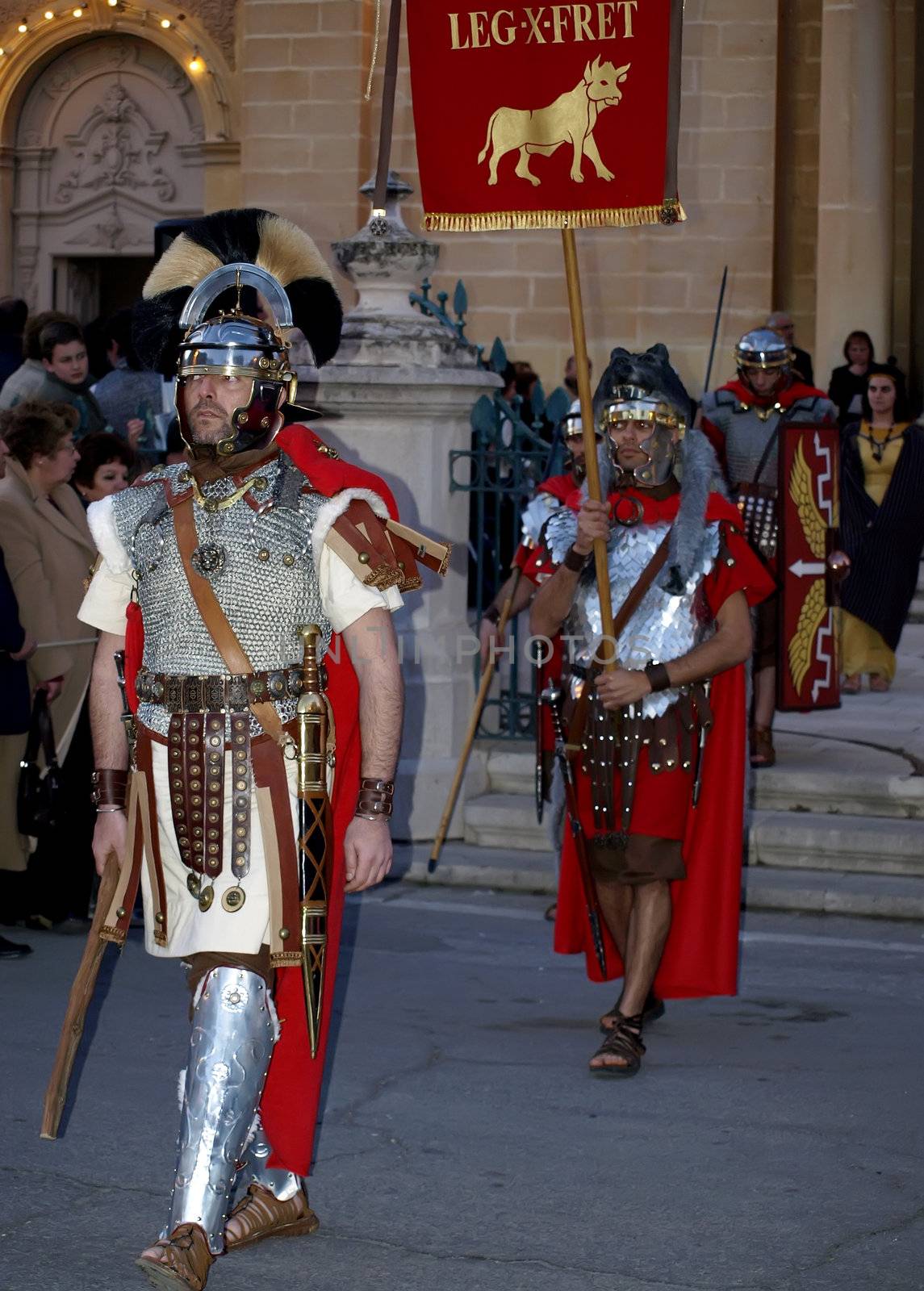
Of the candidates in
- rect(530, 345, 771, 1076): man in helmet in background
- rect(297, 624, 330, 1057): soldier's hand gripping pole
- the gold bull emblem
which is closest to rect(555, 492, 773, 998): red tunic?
rect(530, 345, 771, 1076): man in helmet in background

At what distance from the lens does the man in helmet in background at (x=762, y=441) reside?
30.3ft

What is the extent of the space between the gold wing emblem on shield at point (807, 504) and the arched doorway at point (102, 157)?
10507mm

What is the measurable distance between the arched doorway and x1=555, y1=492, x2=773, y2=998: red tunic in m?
13.3

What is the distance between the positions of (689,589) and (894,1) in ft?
37.0

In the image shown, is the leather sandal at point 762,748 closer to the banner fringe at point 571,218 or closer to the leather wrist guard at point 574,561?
the leather wrist guard at point 574,561

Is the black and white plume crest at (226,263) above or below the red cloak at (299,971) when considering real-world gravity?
above

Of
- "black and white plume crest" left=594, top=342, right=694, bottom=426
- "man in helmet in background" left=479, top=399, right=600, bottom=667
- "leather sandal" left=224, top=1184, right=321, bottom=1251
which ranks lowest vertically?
"leather sandal" left=224, top=1184, right=321, bottom=1251

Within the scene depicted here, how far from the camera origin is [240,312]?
4.32 metres

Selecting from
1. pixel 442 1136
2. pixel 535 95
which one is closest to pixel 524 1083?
pixel 442 1136

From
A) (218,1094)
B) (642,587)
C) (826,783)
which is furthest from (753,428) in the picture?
(218,1094)

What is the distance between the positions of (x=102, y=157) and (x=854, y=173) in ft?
22.6

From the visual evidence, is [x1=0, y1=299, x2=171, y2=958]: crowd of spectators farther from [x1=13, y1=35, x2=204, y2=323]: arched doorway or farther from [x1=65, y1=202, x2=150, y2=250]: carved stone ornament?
[x1=65, y1=202, x2=150, y2=250]: carved stone ornament

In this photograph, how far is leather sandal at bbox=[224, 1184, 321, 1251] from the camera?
4301mm

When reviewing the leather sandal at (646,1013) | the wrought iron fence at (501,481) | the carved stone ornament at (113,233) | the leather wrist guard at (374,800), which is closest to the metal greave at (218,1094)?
the leather wrist guard at (374,800)
